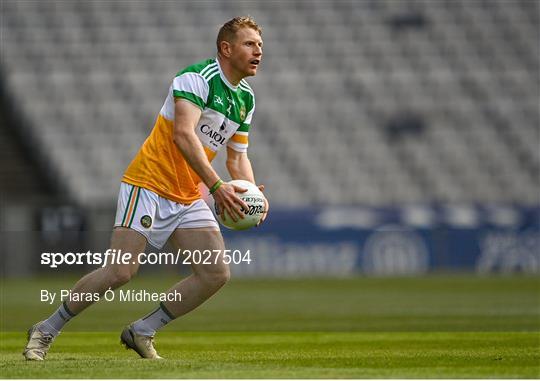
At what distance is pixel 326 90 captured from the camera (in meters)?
32.7

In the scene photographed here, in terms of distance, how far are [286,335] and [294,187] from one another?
18.5 meters

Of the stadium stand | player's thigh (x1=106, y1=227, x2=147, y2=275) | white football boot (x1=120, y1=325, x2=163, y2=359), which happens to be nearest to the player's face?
player's thigh (x1=106, y1=227, x2=147, y2=275)

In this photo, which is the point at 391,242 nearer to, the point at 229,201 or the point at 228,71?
the point at 228,71

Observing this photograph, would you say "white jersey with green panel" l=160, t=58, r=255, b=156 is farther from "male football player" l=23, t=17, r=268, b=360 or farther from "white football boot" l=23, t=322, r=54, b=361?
"white football boot" l=23, t=322, r=54, b=361

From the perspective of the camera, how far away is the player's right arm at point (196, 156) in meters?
7.65

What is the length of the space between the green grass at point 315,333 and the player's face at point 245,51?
197 cm

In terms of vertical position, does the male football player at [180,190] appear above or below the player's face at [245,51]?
below

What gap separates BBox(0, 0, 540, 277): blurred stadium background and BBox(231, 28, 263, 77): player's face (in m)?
17.5

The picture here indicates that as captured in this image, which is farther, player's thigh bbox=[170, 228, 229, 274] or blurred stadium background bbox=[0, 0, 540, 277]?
blurred stadium background bbox=[0, 0, 540, 277]

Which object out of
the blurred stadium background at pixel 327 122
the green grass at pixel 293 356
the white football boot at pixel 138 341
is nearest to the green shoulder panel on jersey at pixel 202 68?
the white football boot at pixel 138 341

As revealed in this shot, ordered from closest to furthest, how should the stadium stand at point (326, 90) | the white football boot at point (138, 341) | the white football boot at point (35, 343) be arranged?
the white football boot at point (35, 343) < the white football boot at point (138, 341) < the stadium stand at point (326, 90)

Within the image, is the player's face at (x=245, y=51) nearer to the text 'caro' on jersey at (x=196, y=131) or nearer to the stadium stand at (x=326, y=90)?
the text 'caro' on jersey at (x=196, y=131)

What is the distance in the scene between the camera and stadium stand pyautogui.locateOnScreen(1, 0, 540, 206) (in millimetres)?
30469

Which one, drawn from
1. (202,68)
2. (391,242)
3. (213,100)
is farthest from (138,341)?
(391,242)
